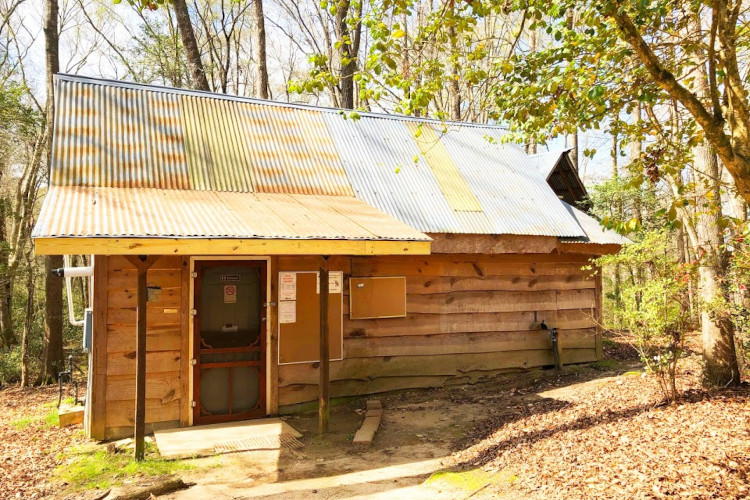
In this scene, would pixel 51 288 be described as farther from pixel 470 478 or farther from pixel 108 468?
pixel 470 478

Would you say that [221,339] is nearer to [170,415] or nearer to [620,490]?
[170,415]

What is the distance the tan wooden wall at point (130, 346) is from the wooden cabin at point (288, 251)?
2 cm

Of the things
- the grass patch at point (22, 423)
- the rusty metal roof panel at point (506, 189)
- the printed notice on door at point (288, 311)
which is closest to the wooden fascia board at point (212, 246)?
the printed notice on door at point (288, 311)

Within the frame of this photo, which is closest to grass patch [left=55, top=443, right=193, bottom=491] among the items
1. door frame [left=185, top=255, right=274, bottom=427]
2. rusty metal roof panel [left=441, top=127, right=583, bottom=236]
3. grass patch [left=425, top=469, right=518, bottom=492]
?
door frame [left=185, top=255, right=274, bottom=427]

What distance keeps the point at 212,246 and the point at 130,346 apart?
246 centimetres

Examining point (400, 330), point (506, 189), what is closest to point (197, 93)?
point (400, 330)

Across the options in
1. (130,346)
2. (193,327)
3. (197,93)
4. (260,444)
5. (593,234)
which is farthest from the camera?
(593,234)

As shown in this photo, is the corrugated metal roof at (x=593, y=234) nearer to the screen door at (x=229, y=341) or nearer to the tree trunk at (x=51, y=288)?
the screen door at (x=229, y=341)

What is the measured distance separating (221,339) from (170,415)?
3.86ft

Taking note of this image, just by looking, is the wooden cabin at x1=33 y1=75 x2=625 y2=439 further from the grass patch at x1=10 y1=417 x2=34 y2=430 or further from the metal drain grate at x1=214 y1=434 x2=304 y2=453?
the grass patch at x1=10 y1=417 x2=34 y2=430

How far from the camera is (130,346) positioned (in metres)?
6.73

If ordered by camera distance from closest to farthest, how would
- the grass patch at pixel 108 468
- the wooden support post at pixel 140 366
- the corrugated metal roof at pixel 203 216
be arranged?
the corrugated metal roof at pixel 203 216, the grass patch at pixel 108 468, the wooden support post at pixel 140 366

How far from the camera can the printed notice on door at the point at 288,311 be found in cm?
755

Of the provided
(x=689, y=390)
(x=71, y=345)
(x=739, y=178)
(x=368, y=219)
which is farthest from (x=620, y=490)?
(x=71, y=345)
